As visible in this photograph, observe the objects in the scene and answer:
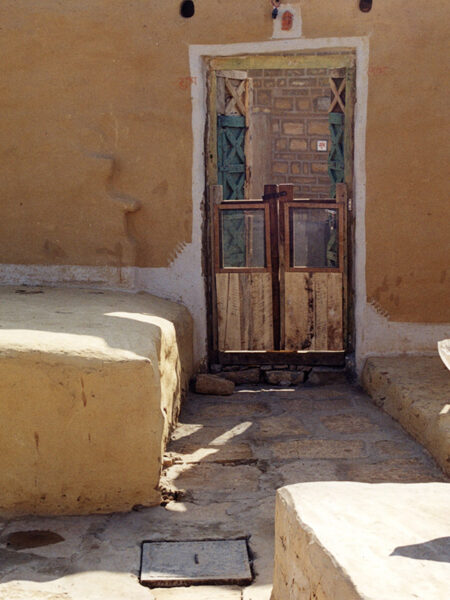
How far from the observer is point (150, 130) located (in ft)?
19.7

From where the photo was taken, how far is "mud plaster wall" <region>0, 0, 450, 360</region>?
584cm

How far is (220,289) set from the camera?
20.8ft

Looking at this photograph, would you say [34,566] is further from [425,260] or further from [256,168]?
[256,168]

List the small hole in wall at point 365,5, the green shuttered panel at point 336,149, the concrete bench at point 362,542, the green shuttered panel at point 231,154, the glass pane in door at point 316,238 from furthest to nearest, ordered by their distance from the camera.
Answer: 1. the green shuttered panel at point 231,154
2. the green shuttered panel at point 336,149
3. the glass pane in door at point 316,238
4. the small hole in wall at point 365,5
5. the concrete bench at point 362,542

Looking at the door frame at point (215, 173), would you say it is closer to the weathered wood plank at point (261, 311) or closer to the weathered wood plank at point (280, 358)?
the weathered wood plank at point (280, 358)

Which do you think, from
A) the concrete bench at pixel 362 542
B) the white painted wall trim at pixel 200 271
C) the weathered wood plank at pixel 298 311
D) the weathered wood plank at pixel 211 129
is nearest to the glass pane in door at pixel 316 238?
the weathered wood plank at pixel 298 311

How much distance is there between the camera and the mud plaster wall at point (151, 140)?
19.1ft

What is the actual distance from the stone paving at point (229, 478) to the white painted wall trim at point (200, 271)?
0.52 metres

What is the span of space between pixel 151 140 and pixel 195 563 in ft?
12.0

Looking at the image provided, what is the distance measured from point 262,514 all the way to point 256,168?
9181 millimetres

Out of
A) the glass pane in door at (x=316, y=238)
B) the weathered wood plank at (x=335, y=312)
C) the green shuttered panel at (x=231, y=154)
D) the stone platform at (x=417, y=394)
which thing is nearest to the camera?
the stone platform at (x=417, y=394)

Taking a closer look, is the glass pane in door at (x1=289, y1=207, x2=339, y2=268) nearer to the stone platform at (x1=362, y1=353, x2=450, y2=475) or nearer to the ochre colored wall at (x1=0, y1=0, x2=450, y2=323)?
the ochre colored wall at (x1=0, y1=0, x2=450, y2=323)

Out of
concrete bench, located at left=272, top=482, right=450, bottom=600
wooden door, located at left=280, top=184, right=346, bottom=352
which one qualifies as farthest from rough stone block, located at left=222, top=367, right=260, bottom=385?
concrete bench, located at left=272, top=482, right=450, bottom=600

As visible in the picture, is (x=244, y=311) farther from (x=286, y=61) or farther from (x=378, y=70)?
(x=378, y=70)
